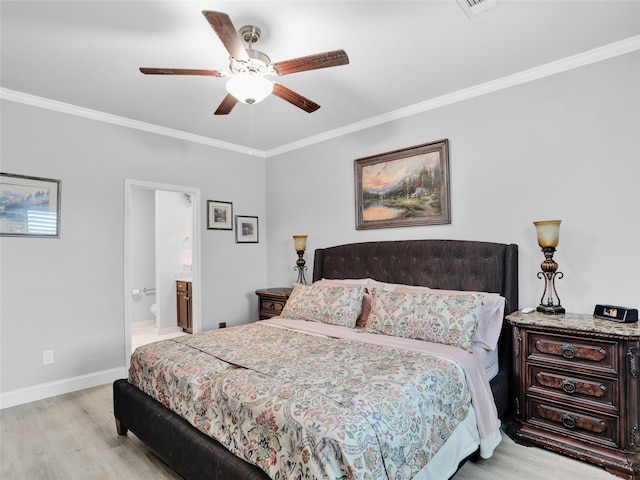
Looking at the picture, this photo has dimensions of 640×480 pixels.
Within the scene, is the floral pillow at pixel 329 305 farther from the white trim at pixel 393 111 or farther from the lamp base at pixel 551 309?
the white trim at pixel 393 111

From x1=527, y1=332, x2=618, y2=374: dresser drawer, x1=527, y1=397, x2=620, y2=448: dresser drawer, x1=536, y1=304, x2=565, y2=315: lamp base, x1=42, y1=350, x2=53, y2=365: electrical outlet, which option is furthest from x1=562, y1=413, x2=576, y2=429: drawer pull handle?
x1=42, y1=350, x2=53, y2=365: electrical outlet

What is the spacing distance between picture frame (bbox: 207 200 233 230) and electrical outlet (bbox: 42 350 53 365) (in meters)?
1.99

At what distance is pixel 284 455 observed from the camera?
4.70 ft

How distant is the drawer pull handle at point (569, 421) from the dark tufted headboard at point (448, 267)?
35 cm

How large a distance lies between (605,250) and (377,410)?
2182 mm

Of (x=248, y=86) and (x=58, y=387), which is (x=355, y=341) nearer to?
(x=248, y=86)

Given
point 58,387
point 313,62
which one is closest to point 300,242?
point 313,62

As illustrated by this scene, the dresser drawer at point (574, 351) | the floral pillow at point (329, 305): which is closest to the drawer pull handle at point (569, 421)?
the dresser drawer at point (574, 351)

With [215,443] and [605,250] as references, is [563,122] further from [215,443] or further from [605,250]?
[215,443]

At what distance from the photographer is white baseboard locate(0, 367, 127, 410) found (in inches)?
121

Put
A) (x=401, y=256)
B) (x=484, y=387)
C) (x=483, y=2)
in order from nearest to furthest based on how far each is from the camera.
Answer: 1. (x=483, y=2)
2. (x=484, y=387)
3. (x=401, y=256)

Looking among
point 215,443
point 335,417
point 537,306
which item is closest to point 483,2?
point 537,306

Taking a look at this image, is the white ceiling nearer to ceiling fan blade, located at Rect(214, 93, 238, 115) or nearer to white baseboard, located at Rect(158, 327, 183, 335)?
ceiling fan blade, located at Rect(214, 93, 238, 115)

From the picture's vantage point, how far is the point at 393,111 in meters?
3.68
